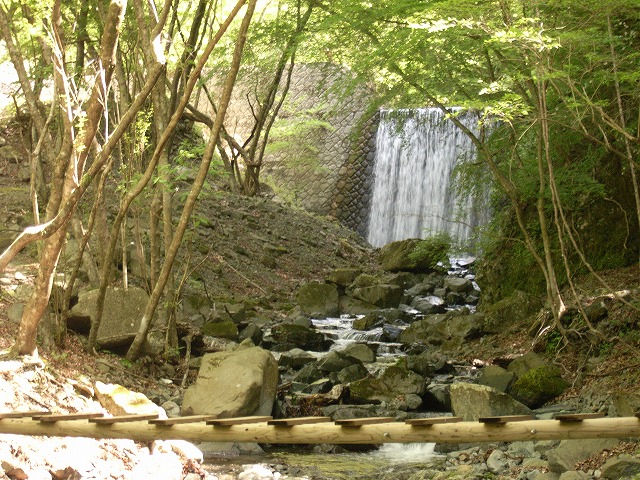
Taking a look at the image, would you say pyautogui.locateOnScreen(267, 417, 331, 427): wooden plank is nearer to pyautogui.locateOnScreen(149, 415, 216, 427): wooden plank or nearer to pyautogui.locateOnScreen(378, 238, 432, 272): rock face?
pyautogui.locateOnScreen(149, 415, 216, 427): wooden plank

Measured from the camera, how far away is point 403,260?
54.0 feet

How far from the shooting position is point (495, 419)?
364cm

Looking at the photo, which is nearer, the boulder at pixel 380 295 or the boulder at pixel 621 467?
the boulder at pixel 621 467

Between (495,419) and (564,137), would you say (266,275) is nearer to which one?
(564,137)

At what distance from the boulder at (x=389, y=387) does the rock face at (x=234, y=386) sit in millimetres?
1289

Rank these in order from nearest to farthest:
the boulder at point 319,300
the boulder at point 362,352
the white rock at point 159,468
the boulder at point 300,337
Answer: the white rock at point 159,468 → the boulder at point 362,352 → the boulder at point 300,337 → the boulder at point 319,300

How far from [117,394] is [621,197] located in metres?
7.17

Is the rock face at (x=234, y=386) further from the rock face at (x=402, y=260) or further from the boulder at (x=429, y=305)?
the rock face at (x=402, y=260)

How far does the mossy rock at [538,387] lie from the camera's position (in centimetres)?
792

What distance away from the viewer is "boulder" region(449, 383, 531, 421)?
22.7 feet

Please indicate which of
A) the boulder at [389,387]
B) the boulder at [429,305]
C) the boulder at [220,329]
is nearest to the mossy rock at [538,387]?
the boulder at [389,387]

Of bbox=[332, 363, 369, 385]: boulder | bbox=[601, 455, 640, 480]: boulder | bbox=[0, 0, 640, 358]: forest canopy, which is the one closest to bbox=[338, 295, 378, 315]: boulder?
bbox=[0, 0, 640, 358]: forest canopy

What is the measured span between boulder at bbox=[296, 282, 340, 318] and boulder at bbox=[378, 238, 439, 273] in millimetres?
2358

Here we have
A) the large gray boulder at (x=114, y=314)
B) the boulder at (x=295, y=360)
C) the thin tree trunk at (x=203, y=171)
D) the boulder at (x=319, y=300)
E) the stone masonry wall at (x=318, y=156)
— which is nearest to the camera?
the thin tree trunk at (x=203, y=171)
